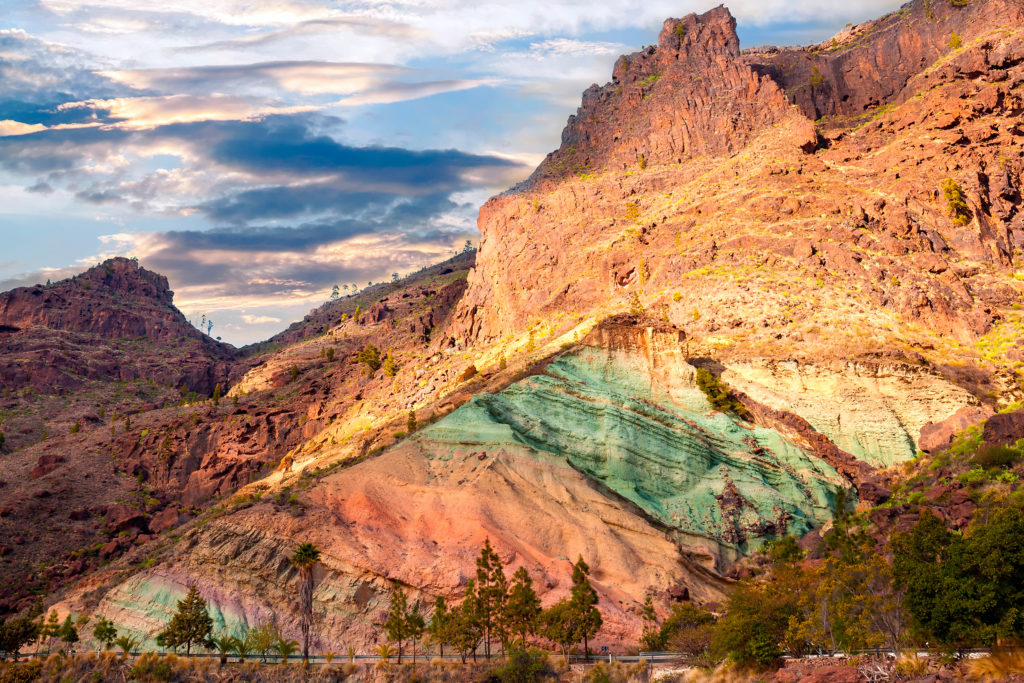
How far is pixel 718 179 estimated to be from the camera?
415ft

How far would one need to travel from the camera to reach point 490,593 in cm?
5300

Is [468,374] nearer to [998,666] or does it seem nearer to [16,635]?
[16,635]

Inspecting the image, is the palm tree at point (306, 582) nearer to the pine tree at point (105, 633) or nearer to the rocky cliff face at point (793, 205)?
the pine tree at point (105, 633)

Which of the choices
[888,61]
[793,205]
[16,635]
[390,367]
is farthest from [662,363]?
[888,61]

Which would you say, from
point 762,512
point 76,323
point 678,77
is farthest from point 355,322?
point 762,512

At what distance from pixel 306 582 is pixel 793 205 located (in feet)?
274

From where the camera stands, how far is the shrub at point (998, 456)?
191ft

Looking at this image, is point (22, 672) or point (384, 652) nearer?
point (384, 652)

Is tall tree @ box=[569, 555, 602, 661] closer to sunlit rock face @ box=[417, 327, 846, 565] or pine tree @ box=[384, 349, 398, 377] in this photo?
sunlit rock face @ box=[417, 327, 846, 565]

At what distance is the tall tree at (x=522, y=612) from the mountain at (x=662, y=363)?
4.32 m

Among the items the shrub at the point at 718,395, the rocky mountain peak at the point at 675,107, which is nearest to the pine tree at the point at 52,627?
the shrub at the point at 718,395

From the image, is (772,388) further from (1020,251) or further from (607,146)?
(607,146)

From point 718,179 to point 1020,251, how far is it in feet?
136

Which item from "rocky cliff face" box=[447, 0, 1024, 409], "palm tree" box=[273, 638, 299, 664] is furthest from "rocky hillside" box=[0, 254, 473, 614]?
"palm tree" box=[273, 638, 299, 664]
